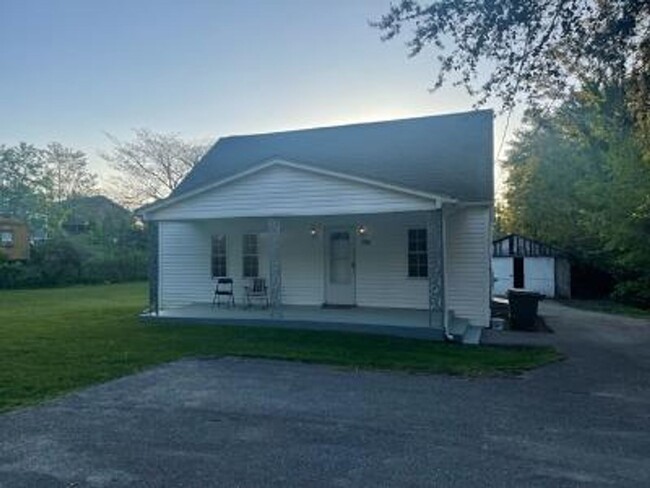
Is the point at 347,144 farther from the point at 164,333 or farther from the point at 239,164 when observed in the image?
the point at 164,333

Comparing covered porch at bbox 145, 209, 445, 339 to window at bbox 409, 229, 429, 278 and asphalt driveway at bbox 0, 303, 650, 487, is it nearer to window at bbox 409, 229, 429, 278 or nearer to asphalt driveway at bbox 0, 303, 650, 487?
window at bbox 409, 229, 429, 278

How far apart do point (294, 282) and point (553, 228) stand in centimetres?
1676

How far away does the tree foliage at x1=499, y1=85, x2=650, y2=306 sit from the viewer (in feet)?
51.1

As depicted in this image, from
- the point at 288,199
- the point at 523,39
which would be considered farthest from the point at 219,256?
the point at 523,39

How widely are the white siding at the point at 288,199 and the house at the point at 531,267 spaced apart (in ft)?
47.7

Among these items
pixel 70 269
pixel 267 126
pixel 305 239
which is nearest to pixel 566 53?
pixel 305 239

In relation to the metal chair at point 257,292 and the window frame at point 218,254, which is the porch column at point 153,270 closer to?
the window frame at point 218,254

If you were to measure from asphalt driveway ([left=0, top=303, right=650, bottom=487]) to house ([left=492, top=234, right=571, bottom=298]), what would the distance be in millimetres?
16312

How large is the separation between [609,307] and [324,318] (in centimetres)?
1273

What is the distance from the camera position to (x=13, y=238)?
40125 millimetres

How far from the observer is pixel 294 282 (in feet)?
51.8

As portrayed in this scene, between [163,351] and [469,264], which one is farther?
[469,264]

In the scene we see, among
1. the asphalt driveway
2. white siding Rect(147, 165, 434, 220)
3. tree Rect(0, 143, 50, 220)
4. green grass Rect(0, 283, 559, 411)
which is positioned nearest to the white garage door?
green grass Rect(0, 283, 559, 411)

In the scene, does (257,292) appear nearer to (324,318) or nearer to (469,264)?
(324,318)
